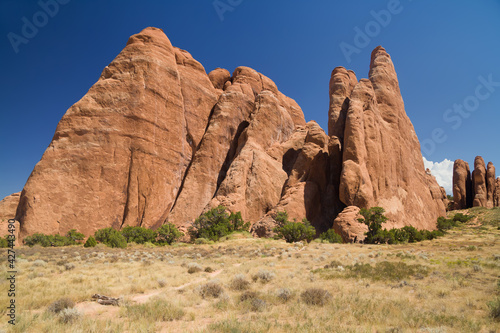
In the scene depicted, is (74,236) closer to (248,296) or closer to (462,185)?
(248,296)

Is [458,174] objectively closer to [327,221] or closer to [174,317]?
[327,221]

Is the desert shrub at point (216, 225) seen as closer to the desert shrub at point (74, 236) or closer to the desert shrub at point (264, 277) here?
the desert shrub at point (74, 236)

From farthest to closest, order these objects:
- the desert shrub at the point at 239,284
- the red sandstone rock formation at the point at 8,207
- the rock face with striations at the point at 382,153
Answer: the red sandstone rock formation at the point at 8,207 → the rock face with striations at the point at 382,153 → the desert shrub at the point at 239,284

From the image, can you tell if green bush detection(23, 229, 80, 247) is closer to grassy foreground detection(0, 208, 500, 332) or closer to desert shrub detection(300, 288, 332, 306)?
grassy foreground detection(0, 208, 500, 332)

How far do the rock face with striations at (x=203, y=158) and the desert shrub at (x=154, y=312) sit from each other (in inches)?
986

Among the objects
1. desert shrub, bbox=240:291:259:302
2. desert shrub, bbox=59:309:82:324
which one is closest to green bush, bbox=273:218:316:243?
desert shrub, bbox=240:291:259:302

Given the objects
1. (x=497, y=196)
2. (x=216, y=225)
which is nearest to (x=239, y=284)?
(x=216, y=225)

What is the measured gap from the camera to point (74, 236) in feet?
97.6

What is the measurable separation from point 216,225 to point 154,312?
2511cm

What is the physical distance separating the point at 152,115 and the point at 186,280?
35962 mm

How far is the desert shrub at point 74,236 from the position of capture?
29.3 m

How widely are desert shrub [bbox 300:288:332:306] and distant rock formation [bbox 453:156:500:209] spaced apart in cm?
7655

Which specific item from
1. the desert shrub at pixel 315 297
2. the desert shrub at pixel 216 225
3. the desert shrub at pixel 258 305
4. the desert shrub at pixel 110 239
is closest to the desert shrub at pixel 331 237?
the desert shrub at pixel 216 225

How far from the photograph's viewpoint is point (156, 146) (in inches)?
1617
